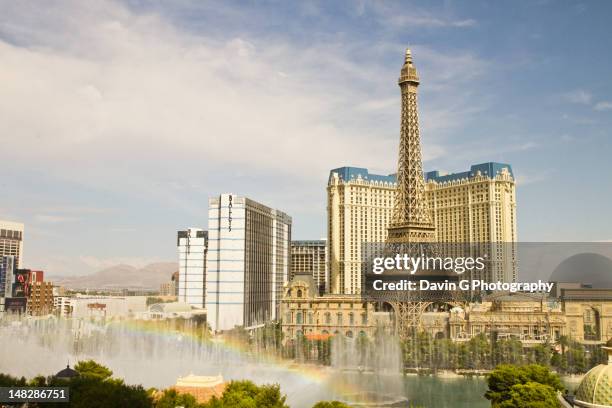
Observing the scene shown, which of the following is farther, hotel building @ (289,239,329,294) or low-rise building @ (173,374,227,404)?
hotel building @ (289,239,329,294)

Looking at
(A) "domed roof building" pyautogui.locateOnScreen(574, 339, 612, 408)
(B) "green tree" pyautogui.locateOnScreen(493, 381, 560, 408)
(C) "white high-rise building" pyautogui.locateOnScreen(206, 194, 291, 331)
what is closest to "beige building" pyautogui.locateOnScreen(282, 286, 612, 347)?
(C) "white high-rise building" pyautogui.locateOnScreen(206, 194, 291, 331)

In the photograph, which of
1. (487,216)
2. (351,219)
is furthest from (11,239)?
(487,216)

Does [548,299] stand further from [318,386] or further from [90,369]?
[90,369]

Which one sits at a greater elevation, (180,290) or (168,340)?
(180,290)

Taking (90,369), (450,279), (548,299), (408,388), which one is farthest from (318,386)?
(548,299)

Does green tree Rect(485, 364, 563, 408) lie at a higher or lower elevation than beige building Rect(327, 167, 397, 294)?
lower

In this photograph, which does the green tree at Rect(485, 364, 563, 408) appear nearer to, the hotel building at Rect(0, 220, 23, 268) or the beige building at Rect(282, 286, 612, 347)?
the beige building at Rect(282, 286, 612, 347)
